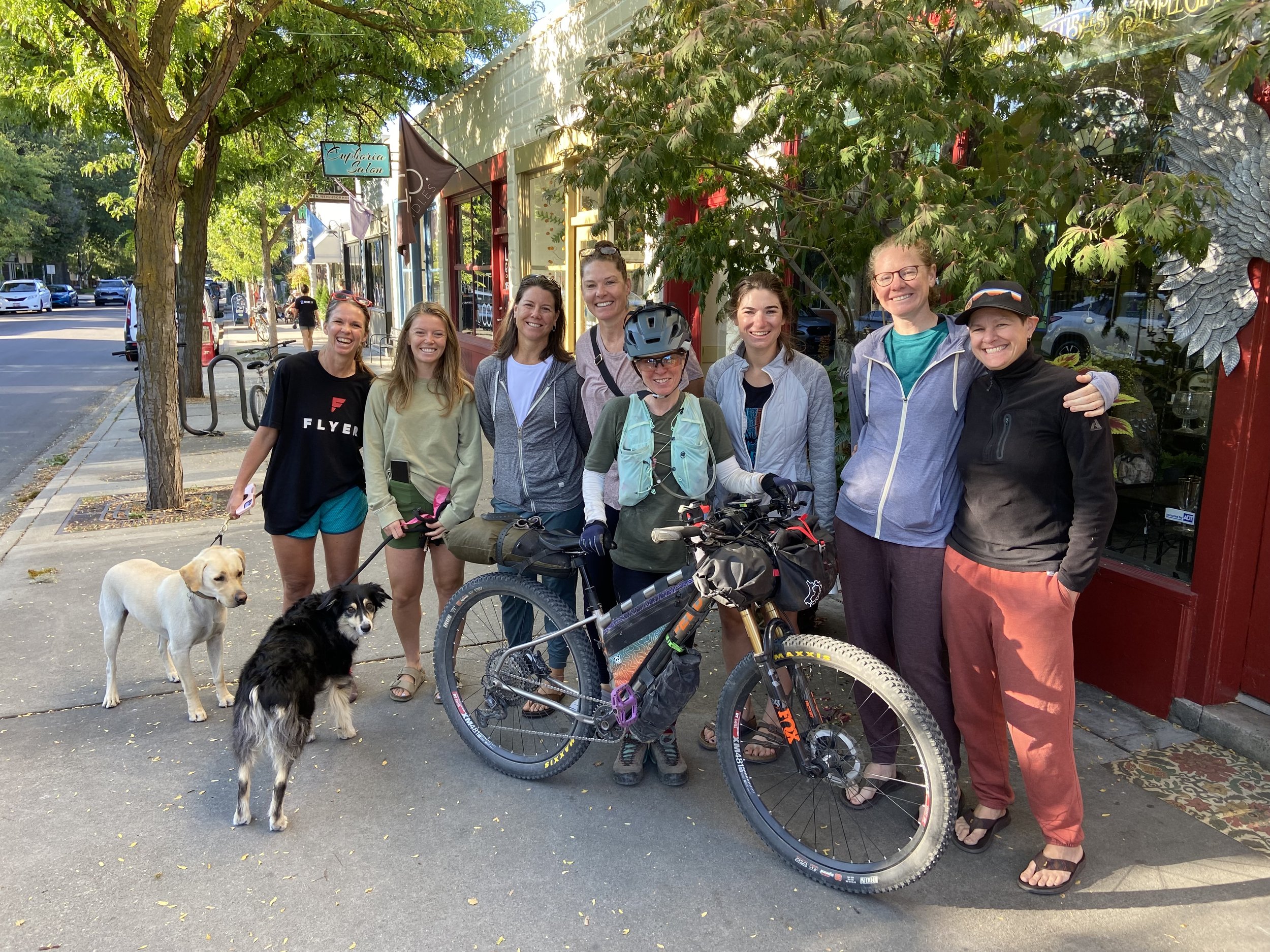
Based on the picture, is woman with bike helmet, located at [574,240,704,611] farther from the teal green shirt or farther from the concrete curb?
the concrete curb

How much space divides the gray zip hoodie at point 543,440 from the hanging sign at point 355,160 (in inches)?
391

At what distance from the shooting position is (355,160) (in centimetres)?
1279

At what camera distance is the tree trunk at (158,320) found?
768 centimetres

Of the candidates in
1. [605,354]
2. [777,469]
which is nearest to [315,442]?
[605,354]

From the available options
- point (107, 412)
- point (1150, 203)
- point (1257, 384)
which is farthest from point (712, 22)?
point (107, 412)

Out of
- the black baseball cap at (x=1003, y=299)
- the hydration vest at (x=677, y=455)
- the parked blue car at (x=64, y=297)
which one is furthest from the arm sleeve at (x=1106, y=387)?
the parked blue car at (x=64, y=297)

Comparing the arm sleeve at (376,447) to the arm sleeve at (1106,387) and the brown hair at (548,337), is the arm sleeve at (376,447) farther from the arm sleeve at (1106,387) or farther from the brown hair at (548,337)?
the arm sleeve at (1106,387)

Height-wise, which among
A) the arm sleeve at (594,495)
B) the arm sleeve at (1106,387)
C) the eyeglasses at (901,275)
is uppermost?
the eyeglasses at (901,275)

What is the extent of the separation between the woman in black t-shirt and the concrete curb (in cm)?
389

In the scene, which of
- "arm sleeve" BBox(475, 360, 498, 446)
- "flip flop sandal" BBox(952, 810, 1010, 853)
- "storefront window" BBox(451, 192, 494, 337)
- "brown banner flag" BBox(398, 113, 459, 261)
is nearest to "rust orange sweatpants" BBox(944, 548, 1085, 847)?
"flip flop sandal" BBox(952, 810, 1010, 853)

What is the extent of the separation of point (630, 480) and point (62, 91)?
1017cm

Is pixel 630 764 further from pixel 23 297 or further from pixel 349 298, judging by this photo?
pixel 23 297

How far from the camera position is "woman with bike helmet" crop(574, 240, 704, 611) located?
12.9 ft

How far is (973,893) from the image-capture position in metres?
3.01
